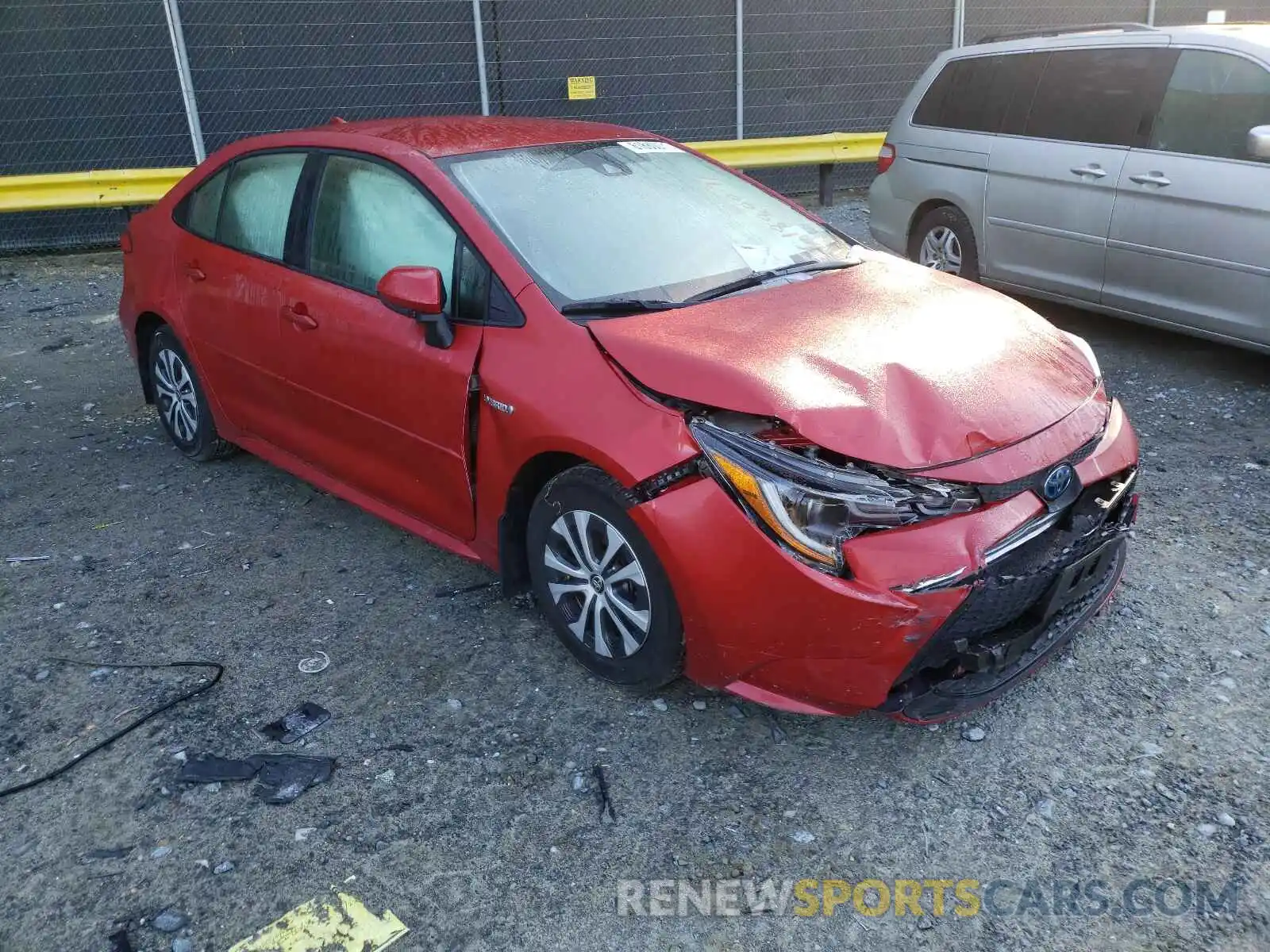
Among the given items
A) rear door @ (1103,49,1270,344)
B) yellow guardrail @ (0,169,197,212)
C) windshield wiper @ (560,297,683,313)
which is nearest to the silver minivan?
rear door @ (1103,49,1270,344)

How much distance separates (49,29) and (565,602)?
361 inches

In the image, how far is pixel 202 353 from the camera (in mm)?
4891

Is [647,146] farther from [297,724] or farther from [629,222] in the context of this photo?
[297,724]

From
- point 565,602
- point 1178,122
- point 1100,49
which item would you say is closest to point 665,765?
point 565,602

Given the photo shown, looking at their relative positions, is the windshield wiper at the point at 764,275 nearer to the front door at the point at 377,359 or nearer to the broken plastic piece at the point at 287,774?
the front door at the point at 377,359

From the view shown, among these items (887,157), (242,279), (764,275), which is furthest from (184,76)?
(764,275)

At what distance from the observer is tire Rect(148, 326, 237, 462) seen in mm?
5148

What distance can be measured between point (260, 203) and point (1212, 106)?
4801mm

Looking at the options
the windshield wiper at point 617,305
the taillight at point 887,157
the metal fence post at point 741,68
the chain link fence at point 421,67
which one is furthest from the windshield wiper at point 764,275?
the metal fence post at point 741,68

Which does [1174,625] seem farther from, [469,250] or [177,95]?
[177,95]

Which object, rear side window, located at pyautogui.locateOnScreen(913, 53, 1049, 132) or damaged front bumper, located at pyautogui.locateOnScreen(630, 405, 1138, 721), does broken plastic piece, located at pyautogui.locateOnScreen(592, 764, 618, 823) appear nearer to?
damaged front bumper, located at pyautogui.locateOnScreen(630, 405, 1138, 721)

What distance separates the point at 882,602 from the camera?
2770mm

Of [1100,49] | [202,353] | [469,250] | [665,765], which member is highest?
[1100,49]

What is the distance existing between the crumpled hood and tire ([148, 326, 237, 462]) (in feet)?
8.60
